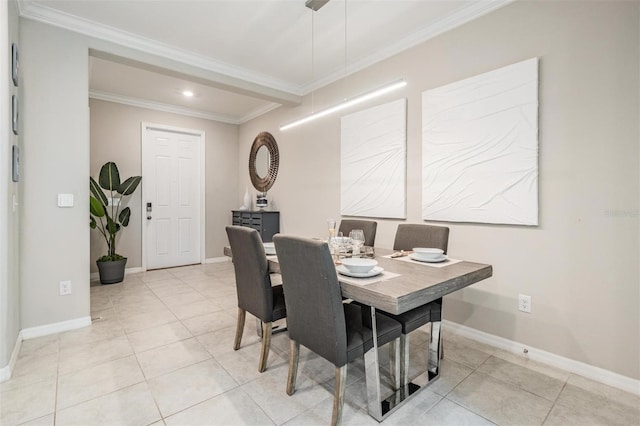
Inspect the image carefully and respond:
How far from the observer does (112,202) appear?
428 centimetres

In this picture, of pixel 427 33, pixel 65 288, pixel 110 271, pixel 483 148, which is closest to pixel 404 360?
pixel 483 148

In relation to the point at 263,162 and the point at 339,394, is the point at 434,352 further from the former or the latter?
the point at 263,162

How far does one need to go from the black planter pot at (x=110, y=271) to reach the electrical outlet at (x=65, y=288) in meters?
1.51

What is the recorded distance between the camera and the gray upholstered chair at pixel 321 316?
144 cm

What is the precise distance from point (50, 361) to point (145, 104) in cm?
388

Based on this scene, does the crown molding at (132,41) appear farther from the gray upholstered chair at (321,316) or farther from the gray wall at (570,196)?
the gray upholstered chair at (321,316)

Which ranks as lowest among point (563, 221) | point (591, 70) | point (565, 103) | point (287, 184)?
point (563, 221)

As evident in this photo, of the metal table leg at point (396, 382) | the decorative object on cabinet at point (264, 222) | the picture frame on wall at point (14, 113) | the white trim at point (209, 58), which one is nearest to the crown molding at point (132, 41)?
the white trim at point (209, 58)

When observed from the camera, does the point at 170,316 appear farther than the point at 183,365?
Yes

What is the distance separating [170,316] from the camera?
119 inches

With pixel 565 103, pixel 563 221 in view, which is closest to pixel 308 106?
pixel 565 103

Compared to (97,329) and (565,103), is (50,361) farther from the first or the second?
(565,103)

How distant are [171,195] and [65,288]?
8.77ft

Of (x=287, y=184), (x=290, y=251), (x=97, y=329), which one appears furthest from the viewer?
(x=287, y=184)
